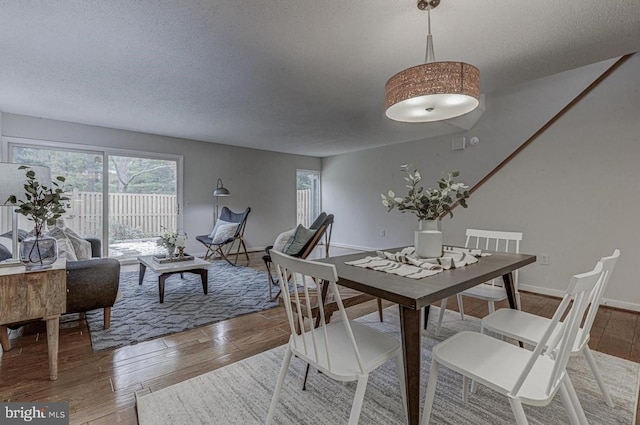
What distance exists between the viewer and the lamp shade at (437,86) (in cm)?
157

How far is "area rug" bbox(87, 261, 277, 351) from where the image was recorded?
2.31m

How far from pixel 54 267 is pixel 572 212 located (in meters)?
4.58

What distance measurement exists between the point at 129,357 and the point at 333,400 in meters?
1.43

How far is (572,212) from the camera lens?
3.12 meters

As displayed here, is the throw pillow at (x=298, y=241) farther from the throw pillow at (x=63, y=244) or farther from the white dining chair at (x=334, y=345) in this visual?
the throw pillow at (x=63, y=244)

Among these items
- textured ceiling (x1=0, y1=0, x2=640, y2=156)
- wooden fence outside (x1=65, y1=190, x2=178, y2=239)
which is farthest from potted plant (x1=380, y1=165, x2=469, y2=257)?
wooden fence outside (x1=65, y1=190, x2=178, y2=239)

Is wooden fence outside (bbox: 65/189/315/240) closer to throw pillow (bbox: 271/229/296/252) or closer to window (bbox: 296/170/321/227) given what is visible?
throw pillow (bbox: 271/229/296/252)

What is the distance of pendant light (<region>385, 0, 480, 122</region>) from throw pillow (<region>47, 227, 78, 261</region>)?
2.94 m

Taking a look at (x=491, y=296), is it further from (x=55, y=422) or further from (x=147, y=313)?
(x=147, y=313)

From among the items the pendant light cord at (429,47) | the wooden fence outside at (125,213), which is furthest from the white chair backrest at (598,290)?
the wooden fence outside at (125,213)

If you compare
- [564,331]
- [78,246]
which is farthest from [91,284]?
[564,331]

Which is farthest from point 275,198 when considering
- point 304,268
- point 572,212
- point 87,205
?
point 304,268

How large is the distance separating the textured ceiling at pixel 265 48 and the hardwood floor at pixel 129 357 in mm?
2279

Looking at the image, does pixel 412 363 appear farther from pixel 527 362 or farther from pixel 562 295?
pixel 562 295
